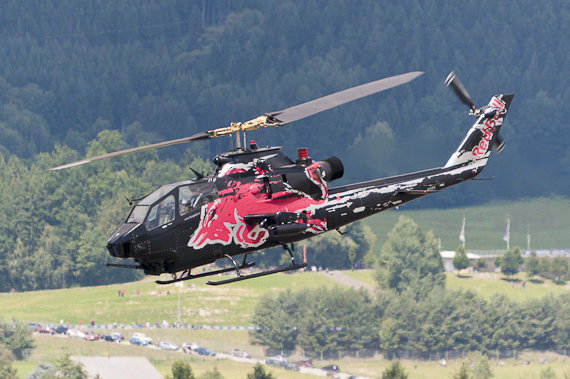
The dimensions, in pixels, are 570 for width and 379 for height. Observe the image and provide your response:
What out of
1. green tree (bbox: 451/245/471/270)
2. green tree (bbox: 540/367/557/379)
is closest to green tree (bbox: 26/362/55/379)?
green tree (bbox: 540/367/557/379)

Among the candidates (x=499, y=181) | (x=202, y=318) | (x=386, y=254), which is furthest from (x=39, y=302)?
(x=499, y=181)

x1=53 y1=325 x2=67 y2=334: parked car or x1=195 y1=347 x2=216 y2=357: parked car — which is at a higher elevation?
x1=53 y1=325 x2=67 y2=334: parked car

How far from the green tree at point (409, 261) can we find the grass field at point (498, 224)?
29.5 ft

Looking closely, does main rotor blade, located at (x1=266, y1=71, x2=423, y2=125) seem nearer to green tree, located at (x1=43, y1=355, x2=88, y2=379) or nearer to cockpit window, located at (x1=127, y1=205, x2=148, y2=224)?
cockpit window, located at (x1=127, y1=205, x2=148, y2=224)

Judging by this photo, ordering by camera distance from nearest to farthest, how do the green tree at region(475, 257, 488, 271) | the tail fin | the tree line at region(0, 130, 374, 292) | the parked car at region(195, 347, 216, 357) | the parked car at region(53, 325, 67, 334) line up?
the tail fin → the parked car at region(195, 347, 216, 357) → the parked car at region(53, 325, 67, 334) → the green tree at region(475, 257, 488, 271) → the tree line at region(0, 130, 374, 292)

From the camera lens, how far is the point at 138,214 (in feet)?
84.7

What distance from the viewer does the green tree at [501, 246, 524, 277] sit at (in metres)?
→ 147

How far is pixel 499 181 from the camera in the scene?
16612 centimetres

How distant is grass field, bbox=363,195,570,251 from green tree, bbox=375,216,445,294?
900 cm

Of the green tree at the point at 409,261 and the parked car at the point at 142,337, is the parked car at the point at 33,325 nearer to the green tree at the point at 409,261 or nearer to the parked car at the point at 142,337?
the parked car at the point at 142,337

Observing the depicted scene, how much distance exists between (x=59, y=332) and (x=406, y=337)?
4385 centimetres

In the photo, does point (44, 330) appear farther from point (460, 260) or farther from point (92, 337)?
point (460, 260)

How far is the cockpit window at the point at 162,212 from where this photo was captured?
1014 inches

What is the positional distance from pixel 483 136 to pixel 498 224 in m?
130
